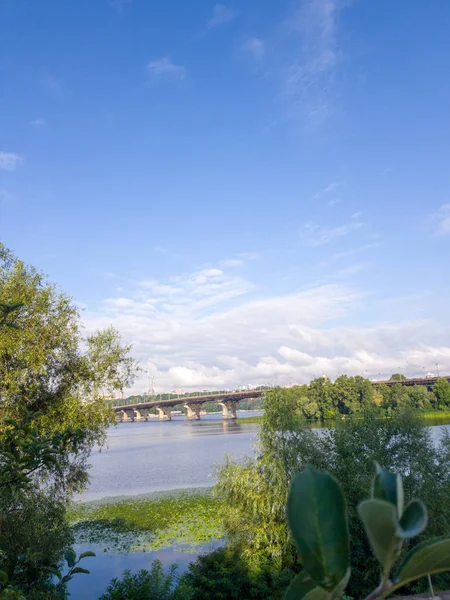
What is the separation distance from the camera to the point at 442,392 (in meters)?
72.9

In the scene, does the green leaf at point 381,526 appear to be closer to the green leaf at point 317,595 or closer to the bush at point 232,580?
the green leaf at point 317,595

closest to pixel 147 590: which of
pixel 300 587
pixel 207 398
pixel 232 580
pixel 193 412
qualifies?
pixel 232 580

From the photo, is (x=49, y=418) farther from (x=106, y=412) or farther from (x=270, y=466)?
(x=270, y=466)

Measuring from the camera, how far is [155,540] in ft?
72.4

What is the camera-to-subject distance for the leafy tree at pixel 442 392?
236 ft

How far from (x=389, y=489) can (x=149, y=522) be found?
27413 millimetres

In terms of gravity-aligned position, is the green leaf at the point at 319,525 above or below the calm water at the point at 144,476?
above

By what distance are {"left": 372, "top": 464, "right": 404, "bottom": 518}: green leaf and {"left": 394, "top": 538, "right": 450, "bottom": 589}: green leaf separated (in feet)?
0.35

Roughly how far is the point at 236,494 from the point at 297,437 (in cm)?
360

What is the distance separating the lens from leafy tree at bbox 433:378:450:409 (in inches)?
2832

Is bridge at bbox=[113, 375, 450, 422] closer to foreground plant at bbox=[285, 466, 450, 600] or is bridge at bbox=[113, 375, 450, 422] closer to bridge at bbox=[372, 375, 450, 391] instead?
bridge at bbox=[372, 375, 450, 391]

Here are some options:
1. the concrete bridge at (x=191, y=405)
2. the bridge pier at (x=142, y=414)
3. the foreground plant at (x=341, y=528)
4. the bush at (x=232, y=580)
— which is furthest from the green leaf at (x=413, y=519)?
the bridge pier at (x=142, y=414)

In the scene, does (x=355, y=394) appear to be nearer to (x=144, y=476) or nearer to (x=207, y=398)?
(x=207, y=398)

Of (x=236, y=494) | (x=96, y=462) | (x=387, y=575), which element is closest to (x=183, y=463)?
(x=96, y=462)
